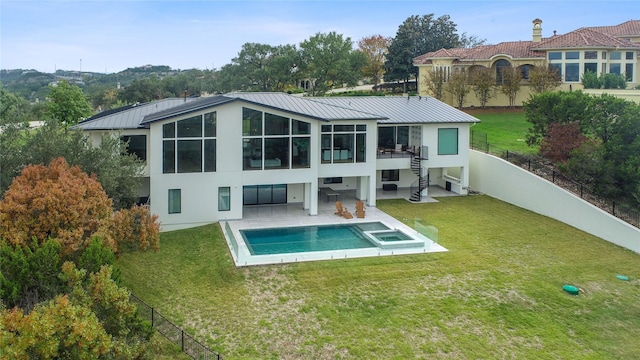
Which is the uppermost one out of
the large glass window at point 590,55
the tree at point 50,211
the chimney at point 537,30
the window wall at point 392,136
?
the chimney at point 537,30

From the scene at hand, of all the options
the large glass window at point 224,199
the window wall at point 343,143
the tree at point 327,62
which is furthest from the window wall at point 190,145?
the tree at point 327,62

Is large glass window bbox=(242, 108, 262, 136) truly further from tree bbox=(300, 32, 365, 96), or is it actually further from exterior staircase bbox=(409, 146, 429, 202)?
tree bbox=(300, 32, 365, 96)

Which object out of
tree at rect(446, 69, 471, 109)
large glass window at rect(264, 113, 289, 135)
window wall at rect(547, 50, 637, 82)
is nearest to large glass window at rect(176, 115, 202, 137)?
large glass window at rect(264, 113, 289, 135)

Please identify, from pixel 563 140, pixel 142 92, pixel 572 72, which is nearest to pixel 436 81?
pixel 572 72

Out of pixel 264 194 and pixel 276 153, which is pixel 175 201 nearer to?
pixel 276 153

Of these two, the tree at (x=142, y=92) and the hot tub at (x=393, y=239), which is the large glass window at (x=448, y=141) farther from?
the tree at (x=142, y=92)
